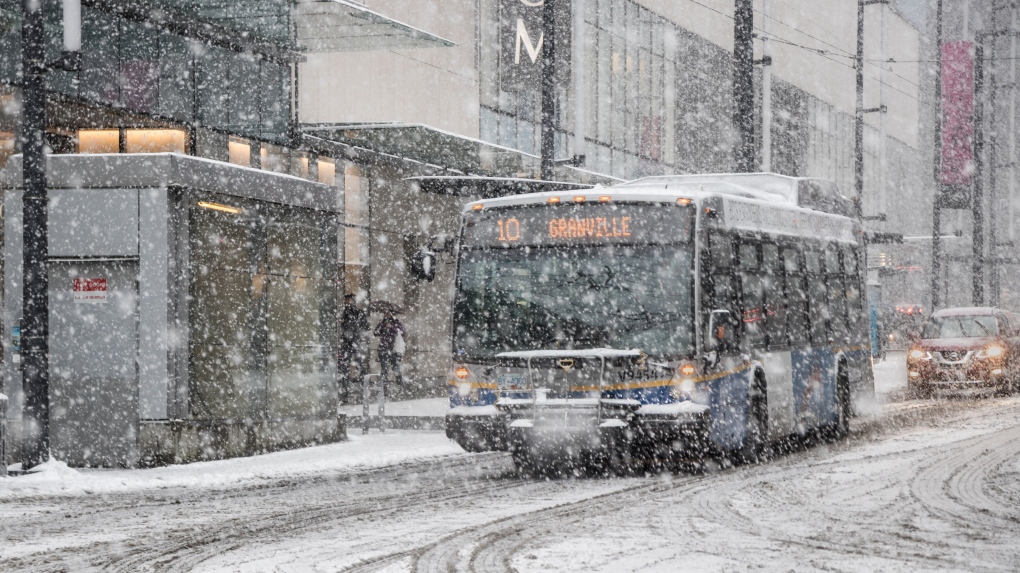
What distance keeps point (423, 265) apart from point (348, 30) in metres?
10.1

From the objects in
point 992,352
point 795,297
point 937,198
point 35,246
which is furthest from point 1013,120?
point 35,246

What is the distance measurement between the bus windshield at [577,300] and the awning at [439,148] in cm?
943

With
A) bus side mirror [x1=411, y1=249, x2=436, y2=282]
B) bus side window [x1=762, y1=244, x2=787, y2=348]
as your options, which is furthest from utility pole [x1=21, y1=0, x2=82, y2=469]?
bus side window [x1=762, y1=244, x2=787, y2=348]

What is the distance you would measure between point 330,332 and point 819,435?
20.6 ft

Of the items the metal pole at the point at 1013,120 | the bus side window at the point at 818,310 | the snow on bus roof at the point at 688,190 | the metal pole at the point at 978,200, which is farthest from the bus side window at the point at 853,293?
the metal pole at the point at 1013,120

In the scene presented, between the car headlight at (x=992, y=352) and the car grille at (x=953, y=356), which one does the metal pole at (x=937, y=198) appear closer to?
the car headlight at (x=992, y=352)

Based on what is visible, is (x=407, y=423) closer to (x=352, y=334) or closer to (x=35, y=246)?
(x=352, y=334)

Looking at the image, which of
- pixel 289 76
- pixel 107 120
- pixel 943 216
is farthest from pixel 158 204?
pixel 943 216

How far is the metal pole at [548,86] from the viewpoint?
2180 cm

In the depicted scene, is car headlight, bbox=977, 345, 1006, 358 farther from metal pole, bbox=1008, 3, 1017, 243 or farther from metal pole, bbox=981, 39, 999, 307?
metal pole, bbox=1008, 3, 1017, 243

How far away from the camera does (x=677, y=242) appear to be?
14.3 metres

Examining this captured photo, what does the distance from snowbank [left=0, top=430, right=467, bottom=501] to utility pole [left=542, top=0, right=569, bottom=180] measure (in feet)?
17.2

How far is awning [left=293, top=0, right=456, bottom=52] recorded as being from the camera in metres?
22.2

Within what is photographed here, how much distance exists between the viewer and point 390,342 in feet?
91.6
